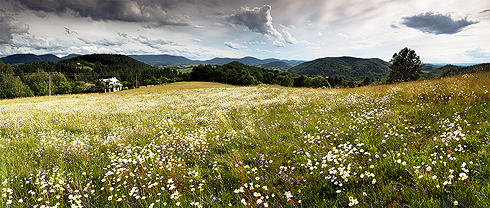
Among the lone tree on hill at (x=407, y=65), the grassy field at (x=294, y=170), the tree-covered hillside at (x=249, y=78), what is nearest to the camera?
the grassy field at (x=294, y=170)

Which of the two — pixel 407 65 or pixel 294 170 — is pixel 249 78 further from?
pixel 294 170

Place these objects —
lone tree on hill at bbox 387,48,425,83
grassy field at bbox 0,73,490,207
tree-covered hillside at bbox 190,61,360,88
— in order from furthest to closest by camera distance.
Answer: tree-covered hillside at bbox 190,61,360,88
lone tree on hill at bbox 387,48,425,83
grassy field at bbox 0,73,490,207

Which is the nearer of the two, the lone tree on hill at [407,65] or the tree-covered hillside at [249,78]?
the lone tree on hill at [407,65]

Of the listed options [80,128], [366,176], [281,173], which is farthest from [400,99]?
[80,128]

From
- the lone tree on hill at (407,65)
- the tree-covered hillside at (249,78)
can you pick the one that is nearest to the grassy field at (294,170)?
the lone tree on hill at (407,65)

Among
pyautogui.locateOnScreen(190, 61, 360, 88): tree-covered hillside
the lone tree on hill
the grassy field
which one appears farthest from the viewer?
pyautogui.locateOnScreen(190, 61, 360, 88): tree-covered hillside

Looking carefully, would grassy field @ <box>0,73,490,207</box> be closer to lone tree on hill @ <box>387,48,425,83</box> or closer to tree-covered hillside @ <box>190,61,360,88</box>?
lone tree on hill @ <box>387,48,425,83</box>

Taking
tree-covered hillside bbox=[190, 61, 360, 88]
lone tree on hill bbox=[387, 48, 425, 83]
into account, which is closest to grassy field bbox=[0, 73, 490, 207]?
lone tree on hill bbox=[387, 48, 425, 83]

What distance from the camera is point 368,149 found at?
392 cm

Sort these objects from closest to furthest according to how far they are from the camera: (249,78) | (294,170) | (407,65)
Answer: (294,170)
(407,65)
(249,78)

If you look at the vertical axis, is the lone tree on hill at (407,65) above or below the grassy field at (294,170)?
above

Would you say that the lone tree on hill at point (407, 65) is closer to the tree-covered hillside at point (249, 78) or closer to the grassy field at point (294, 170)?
the tree-covered hillside at point (249, 78)

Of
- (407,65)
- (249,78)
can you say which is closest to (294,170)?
(407,65)

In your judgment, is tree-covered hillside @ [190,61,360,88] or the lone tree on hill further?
tree-covered hillside @ [190,61,360,88]
